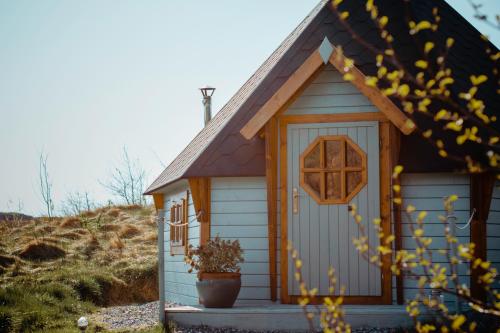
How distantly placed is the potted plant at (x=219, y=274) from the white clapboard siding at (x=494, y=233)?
3422 mm

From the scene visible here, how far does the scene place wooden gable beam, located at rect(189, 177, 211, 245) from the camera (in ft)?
Answer: 34.5

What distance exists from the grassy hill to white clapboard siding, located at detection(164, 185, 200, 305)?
1514 mm

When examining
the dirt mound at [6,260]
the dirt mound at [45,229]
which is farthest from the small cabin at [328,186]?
the dirt mound at [45,229]

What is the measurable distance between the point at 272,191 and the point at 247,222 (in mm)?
813

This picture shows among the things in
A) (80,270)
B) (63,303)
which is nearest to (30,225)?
(80,270)

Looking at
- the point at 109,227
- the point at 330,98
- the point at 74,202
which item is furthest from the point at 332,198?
the point at 74,202

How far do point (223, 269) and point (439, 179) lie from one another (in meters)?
3.17

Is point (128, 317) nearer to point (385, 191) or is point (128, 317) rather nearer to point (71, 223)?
point (385, 191)

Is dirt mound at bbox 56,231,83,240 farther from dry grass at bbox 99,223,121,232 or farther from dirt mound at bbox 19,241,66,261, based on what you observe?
dirt mound at bbox 19,241,66,261

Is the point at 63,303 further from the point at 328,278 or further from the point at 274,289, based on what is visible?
the point at 328,278

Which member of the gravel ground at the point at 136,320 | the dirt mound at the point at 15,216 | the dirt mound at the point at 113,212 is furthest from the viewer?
the dirt mound at the point at 113,212

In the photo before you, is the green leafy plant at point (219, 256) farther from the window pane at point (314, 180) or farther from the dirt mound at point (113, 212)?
the dirt mound at point (113, 212)

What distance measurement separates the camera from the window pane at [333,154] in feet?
31.7

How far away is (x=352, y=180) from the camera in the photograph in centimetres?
962
